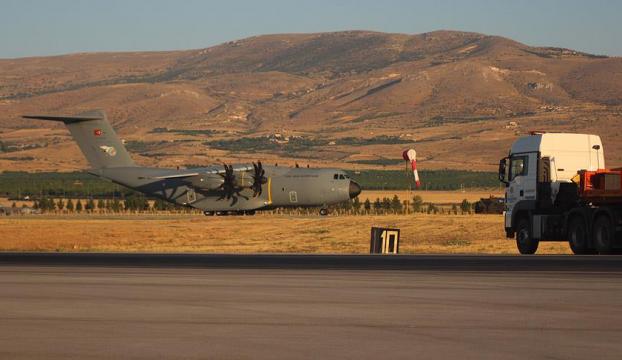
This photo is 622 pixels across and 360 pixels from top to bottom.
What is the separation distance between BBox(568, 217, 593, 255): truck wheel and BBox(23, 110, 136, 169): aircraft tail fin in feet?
145

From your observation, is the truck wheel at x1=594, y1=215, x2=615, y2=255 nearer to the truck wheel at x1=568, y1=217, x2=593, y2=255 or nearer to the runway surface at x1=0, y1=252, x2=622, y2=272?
the truck wheel at x1=568, y1=217, x2=593, y2=255

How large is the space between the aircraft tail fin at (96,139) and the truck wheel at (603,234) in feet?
150

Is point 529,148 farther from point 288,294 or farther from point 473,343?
point 473,343

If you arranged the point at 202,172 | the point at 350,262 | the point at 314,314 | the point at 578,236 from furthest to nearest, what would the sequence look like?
the point at 202,172, the point at 578,236, the point at 350,262, the point at 314,314

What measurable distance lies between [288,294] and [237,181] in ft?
180

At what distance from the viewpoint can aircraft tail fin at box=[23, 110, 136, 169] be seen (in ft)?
257

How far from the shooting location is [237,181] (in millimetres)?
78625

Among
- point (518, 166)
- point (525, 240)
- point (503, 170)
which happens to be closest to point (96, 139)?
point (503, 170)

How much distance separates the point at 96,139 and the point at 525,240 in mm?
42538

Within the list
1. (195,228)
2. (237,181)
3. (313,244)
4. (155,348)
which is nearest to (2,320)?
(155,348)

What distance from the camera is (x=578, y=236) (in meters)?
39.2

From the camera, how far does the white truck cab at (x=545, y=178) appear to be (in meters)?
40.7

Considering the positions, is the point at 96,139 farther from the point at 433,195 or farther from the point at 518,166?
the point at 433,195

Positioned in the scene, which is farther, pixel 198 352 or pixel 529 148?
pixel 529 148
